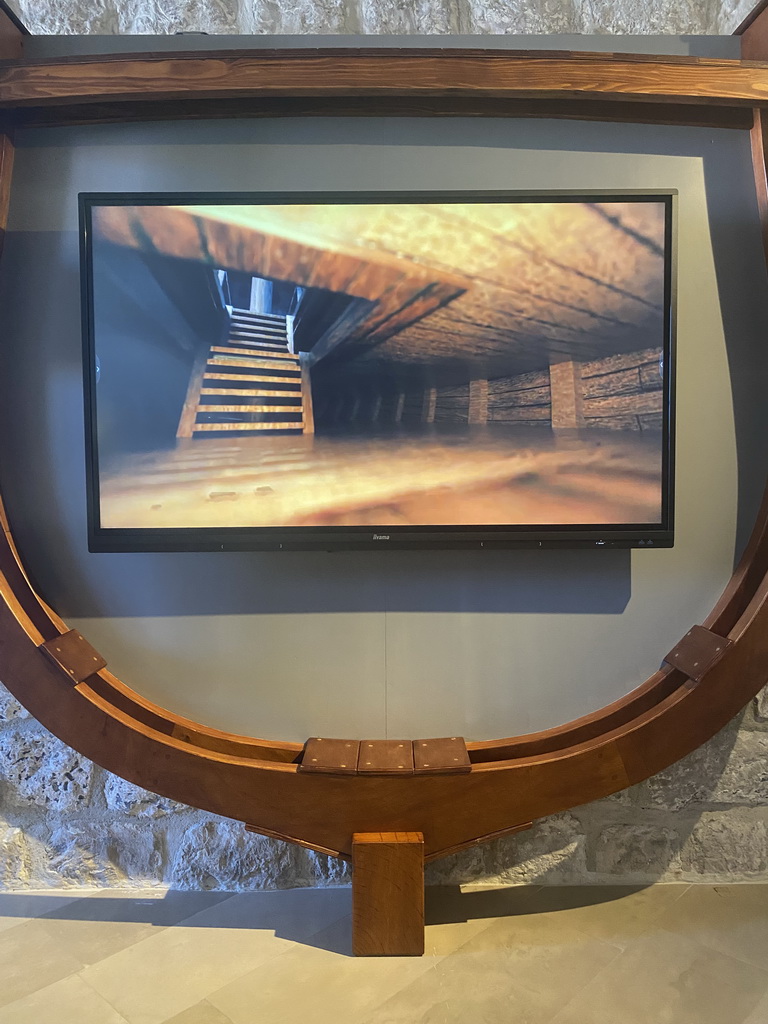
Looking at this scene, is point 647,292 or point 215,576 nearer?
point 647,292

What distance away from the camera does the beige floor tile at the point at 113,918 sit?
1.49 metres

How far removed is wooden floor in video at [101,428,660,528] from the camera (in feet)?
5.07

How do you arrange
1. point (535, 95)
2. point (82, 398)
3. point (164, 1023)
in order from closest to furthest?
1. point (164, 1023)
2. point (535, 95)
3. point (82, 398)

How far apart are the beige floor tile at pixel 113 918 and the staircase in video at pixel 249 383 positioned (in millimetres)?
1167

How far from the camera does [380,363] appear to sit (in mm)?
1540

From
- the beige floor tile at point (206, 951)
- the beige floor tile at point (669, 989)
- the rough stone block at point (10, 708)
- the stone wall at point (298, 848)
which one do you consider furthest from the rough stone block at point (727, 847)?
the rough stone block at point (10, 708)

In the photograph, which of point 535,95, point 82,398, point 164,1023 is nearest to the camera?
point 164,1023

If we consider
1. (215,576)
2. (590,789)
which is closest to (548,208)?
(215,576)

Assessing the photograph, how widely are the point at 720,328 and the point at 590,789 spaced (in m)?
1.16

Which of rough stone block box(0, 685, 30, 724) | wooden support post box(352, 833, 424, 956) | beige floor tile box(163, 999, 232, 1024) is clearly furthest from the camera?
rough stone block box(0, 685, 30, 724)

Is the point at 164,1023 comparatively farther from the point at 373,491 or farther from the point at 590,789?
the point at 373,491

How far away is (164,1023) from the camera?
1.28m

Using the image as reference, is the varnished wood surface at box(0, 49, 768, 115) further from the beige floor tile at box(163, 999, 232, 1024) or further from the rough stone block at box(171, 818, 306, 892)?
the beige floor tile at box(163, 999, 232, 1024)

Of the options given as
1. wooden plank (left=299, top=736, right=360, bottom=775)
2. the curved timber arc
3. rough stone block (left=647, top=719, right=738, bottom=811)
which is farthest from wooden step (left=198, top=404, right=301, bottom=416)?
rough stone block (left=647, top=719, right=738, bottom=811)
